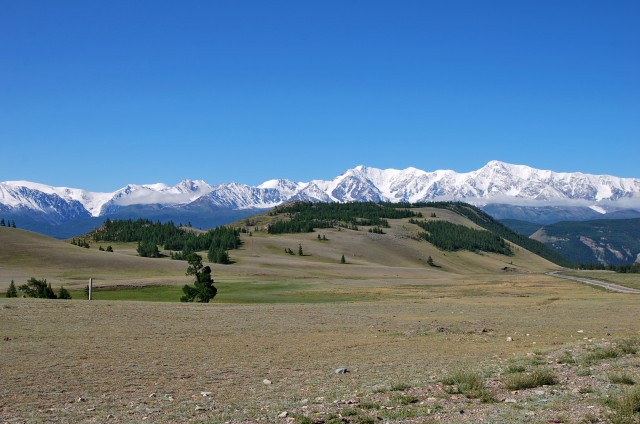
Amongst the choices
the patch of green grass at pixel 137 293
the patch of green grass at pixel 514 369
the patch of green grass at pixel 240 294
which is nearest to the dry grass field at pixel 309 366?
the patch of green grass at pixel 514 369

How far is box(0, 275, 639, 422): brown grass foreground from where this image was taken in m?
16.2

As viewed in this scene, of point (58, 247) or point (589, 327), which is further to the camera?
point (58, 247)

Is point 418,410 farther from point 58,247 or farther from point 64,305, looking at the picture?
point 58,247

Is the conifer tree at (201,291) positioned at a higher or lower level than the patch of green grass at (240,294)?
higher

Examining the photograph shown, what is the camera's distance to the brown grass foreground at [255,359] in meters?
16.2

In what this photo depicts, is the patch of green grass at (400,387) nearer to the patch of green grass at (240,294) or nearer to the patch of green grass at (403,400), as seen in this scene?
the patch of green grass at (403,400)

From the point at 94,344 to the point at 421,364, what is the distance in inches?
626

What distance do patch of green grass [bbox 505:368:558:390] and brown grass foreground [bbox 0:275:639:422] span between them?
419 mm

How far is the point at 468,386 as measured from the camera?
17.9m

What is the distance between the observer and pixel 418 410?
15.7 meters

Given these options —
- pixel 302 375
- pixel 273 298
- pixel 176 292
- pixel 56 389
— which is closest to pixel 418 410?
pixel 302 375

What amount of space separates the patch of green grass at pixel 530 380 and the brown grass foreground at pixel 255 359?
419 millimetres

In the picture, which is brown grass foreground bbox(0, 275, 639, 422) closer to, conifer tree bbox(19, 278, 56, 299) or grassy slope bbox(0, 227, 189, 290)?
conifer tree bbox(19, 278, 56, 299)

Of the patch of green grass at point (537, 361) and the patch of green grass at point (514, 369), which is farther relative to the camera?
the patch of green grass at point (537, 361)
